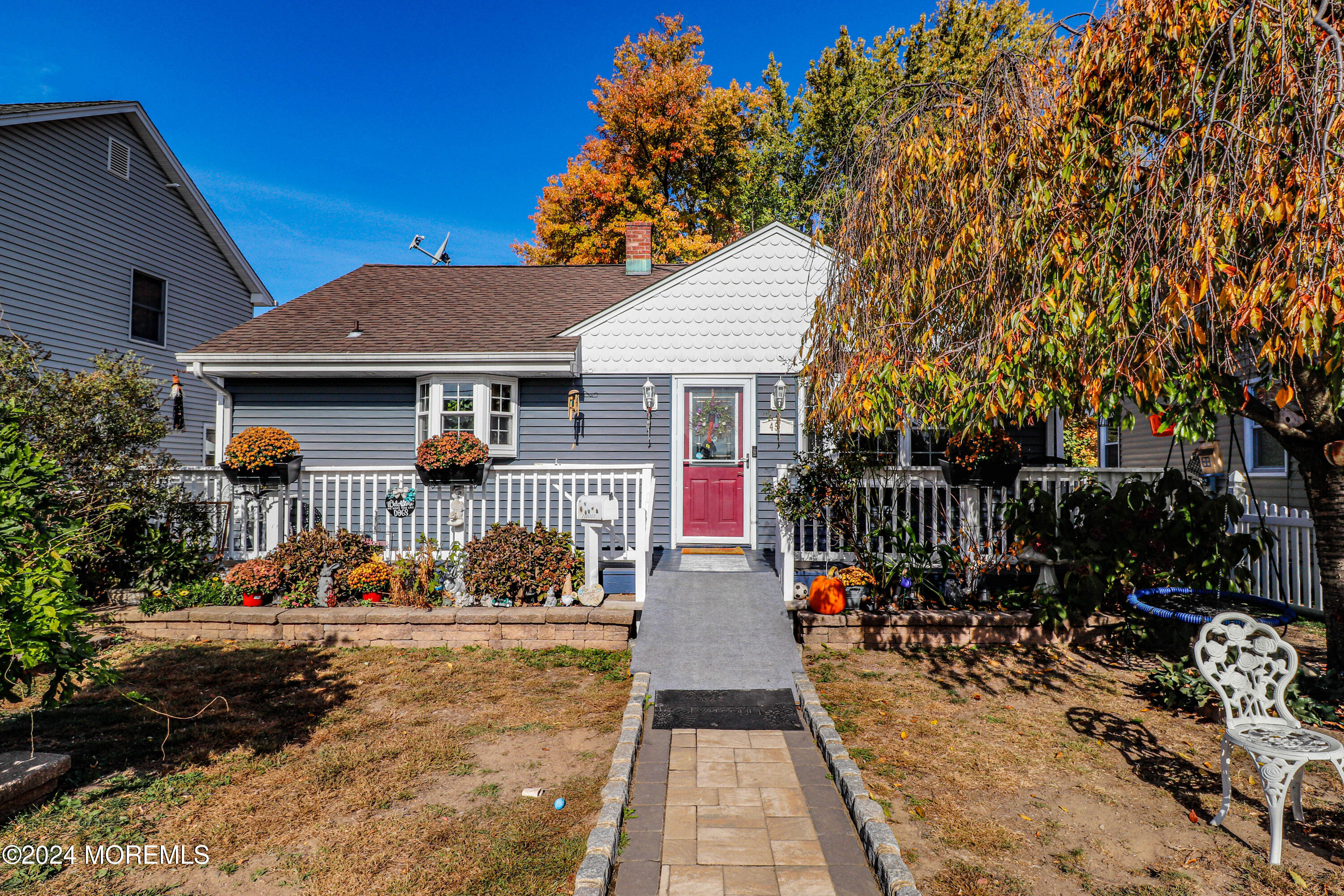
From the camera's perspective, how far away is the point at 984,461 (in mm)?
6445

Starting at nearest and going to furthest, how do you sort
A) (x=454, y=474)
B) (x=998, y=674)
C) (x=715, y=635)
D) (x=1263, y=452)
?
1. (x=998, y=674)
2. (x=715, y=635)
3. (x=454, y=474)
4. (x=1263, y=452)

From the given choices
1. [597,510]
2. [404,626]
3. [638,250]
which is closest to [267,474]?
[404,626]

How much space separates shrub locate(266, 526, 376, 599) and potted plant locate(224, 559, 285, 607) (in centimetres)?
6

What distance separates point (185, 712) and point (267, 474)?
307 cm

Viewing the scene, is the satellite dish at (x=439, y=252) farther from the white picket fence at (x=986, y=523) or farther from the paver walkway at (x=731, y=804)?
the paver walkway at (x=731, y=804)

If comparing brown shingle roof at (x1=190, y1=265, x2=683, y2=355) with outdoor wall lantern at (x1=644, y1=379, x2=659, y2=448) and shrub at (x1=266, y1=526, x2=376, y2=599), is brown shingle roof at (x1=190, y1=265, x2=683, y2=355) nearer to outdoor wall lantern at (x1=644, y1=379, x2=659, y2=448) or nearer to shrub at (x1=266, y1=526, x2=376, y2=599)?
outdoor wall lantern at (x1=644, y1=379, x2=659, y2=448)

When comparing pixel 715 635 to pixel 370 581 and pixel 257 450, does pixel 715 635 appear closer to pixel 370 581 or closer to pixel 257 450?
pixel 370 581

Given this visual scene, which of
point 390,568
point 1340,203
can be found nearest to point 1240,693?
point 1340,203

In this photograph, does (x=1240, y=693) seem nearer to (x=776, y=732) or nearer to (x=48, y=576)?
(x=776, y=732)

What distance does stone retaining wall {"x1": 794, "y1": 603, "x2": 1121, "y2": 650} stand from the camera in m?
5.93

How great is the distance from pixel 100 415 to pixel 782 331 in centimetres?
782

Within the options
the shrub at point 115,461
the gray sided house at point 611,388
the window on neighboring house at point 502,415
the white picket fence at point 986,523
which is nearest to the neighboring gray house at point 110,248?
the gray sided house at point 611,388

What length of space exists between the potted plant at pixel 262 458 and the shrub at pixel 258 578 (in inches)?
37.9

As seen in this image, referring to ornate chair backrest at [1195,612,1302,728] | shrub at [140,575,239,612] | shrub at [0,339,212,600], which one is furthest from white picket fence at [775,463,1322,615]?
shrub at [0,339,212,600]
